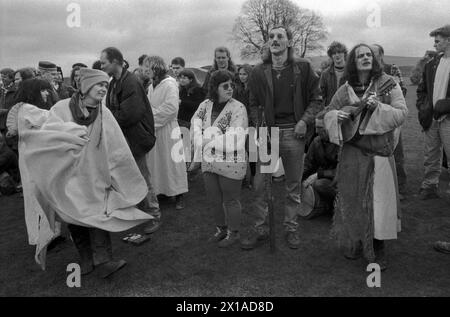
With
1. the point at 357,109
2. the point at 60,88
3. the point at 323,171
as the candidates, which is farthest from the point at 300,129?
the point at 60,88

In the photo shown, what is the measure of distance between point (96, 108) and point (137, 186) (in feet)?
2.75

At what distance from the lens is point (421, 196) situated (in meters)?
5.45

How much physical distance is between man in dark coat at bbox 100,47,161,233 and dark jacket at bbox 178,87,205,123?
1860 mm

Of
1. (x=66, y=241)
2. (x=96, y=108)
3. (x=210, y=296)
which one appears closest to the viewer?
(x=210, y=296)

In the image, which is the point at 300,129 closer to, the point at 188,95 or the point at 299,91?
the point at 299,91

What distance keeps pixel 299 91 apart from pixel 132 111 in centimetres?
183

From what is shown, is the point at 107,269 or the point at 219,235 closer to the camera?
the point at 107,269

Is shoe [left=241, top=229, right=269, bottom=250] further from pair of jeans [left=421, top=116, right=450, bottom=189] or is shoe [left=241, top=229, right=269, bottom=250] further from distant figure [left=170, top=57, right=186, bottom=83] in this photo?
distant figure [left=170, top=57, right=186, bottom=83]

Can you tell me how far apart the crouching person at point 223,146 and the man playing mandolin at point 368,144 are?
906mm

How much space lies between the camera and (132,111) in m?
4.37

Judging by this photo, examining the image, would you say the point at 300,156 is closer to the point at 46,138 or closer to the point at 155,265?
the point at 155,265

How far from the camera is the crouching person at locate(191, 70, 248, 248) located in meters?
3.92

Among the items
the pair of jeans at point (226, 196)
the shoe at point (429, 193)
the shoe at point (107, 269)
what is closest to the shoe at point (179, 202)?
the pair of jeans at point (226, 196)
